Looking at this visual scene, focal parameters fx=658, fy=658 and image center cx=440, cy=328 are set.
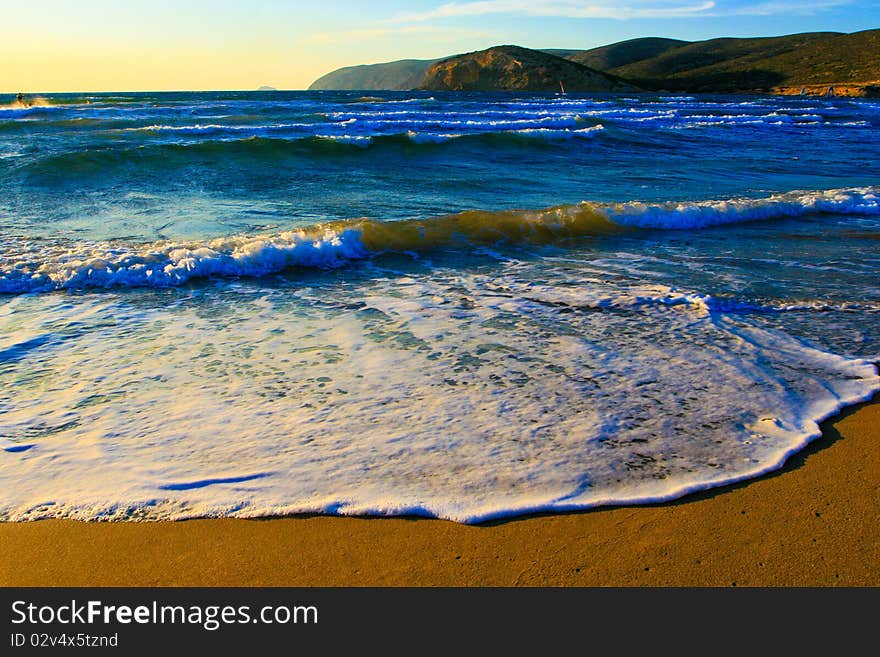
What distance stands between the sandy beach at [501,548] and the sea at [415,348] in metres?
0.11

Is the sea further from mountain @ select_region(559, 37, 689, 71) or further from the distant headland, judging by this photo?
mountain @ select_region(559, 37, 689, 71)

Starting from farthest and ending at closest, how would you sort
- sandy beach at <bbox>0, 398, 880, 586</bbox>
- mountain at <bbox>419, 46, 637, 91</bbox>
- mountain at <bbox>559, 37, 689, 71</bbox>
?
mountain at <bbox>559, 37, 689, 71</bbox> < mountain at <bbox>419, 46, 637, 91</bbox> < sandy beach at <bbox>0, 398, 880, 586</bbox>

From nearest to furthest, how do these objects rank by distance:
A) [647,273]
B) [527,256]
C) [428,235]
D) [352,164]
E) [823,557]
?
1. [823,557]
2. [647,273]
3. [527,256]
4. [428,235]
5. [352,164]

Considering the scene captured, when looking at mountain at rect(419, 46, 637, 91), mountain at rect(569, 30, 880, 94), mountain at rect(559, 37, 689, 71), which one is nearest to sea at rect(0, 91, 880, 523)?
mountain at rect(569, 30, 880, 94)

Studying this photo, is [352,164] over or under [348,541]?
over

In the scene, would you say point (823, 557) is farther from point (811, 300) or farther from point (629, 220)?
point (629, 220)

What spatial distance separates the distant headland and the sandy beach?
79931 millimetres

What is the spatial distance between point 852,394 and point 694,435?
Result: 1202 mm

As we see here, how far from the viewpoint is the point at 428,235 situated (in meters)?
8.30

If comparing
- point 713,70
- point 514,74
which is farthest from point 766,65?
point 514,74

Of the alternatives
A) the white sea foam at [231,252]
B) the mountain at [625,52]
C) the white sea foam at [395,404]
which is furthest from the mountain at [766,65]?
the white sea foam at [395,404]

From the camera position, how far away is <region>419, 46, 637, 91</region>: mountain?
94.8 meters

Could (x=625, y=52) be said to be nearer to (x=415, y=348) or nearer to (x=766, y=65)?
(x=766, y=65)
